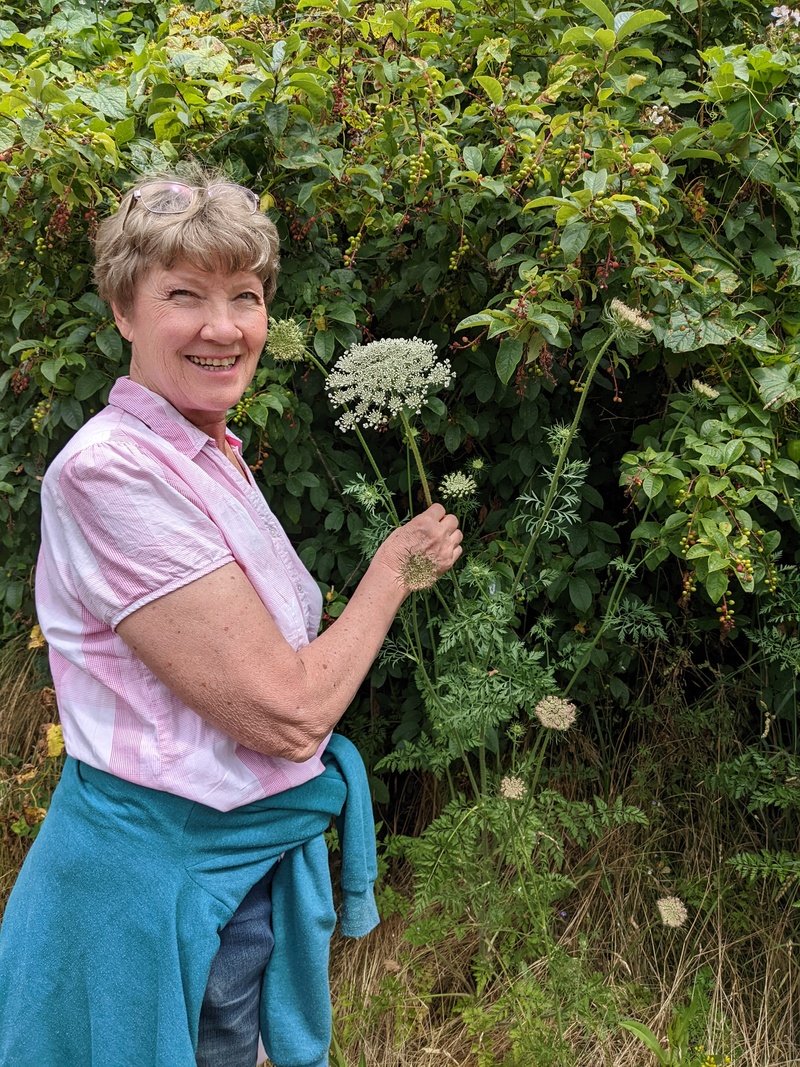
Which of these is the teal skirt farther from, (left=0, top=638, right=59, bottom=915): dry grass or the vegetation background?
(left=0, top=638, right=59, bottom=915): dry grass

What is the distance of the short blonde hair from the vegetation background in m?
0.53

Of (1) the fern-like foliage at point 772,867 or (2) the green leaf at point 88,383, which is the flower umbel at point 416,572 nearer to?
(2) the green leaf at point 88,383

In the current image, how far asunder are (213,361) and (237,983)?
118 centimetres

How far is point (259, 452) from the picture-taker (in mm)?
2553

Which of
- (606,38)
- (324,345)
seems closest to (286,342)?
(324,345)

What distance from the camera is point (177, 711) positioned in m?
1.64

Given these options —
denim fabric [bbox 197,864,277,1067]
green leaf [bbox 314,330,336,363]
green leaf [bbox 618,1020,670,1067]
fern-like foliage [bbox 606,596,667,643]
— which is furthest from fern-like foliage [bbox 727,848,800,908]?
green leaf [bbox 314,330,336,363]

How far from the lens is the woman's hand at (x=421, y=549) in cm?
202

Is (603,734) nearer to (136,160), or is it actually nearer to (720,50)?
(720,50)

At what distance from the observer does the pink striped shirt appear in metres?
A: 1.54

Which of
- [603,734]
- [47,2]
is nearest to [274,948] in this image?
[603,734]

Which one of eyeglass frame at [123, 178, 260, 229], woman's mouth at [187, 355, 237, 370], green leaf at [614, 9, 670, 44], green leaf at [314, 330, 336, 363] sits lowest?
green leaf at [314, 330, 336, 363]

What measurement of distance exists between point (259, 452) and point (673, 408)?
3.87 feet

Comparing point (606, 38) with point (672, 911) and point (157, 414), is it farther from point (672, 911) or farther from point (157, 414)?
point (672, 911)
